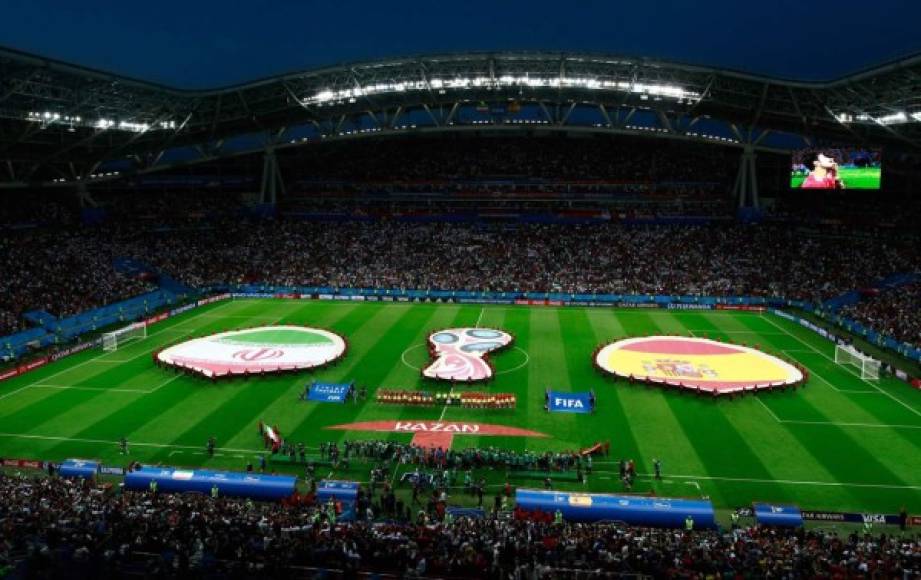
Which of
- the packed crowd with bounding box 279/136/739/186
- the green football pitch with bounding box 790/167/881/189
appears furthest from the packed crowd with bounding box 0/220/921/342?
the packed crowd with bounding box 279/136/739/186

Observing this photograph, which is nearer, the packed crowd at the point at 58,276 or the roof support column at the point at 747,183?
the packed crowd at the point at 58,276

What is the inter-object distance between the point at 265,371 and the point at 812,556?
32129 millimetres

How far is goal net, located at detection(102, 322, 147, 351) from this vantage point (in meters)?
47.6

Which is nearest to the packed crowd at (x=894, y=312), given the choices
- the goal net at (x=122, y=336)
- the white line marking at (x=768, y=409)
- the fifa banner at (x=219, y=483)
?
the white line marking at (x=768, y=409)

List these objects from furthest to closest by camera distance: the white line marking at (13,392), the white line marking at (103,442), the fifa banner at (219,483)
Answer: the white line marking at (13,392)
the white line marking at (103,442)
the fifa banner at (219,483)

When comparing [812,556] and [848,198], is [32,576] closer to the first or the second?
[812,556]

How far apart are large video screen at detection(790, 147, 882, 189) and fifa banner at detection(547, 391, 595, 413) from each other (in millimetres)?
41581

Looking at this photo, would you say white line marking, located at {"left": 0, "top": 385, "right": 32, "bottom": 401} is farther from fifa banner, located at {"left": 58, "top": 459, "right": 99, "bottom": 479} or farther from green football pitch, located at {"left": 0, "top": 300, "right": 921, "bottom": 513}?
fifa banner, located at {"left": 58, "top": 459, "right": 99, "bottom": 479}

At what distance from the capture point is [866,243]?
228 feet

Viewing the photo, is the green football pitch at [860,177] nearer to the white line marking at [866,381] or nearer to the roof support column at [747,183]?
the roof support column at [747,183]

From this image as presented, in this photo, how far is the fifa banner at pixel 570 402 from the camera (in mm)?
34906

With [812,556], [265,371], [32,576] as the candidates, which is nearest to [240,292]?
[265,371]

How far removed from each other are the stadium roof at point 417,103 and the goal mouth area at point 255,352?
2175cm

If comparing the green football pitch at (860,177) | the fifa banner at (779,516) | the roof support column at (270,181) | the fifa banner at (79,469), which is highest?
the roof support column at (270,181)
